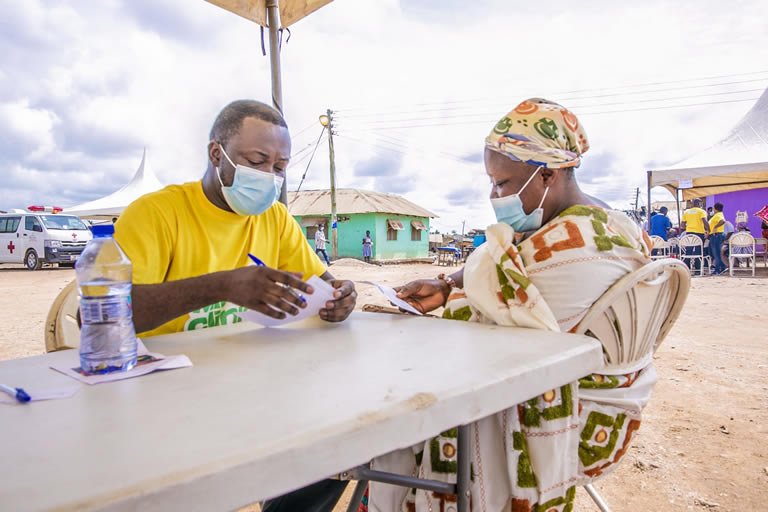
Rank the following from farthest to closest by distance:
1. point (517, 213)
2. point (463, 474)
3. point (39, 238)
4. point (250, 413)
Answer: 1. point (39, 238)
2. point (517, 213)
3. point (463, 474)
4. point (250, 413)

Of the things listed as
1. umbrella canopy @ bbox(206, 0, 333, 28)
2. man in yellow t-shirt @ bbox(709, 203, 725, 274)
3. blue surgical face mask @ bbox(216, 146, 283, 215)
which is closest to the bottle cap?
blue surgical face mask @ bbox(216, 146, 283, 215)

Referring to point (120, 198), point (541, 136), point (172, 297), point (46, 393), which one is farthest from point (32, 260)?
point (541, 136)

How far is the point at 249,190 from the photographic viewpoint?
1752 mm

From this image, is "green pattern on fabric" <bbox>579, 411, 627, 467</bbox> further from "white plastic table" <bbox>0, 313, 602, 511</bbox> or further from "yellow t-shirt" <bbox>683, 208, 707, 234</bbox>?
"yellow t-shirt" <bbox>683, 208, 707, 234</bbox>

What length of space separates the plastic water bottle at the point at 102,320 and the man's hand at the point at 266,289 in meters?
0.27

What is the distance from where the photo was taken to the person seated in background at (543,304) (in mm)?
1028

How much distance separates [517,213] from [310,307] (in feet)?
2.48

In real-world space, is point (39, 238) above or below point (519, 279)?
above

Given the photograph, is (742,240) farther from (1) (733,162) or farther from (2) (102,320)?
(2) (102,320)

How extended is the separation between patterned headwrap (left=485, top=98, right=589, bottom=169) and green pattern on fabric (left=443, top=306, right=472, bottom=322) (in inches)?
19.7

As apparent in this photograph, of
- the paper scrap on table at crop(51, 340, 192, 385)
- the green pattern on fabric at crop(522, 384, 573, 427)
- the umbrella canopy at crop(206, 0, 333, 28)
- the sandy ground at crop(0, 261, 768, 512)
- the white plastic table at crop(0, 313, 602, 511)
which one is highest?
the umbrella canopy at crop(206, 0, 333, 28)

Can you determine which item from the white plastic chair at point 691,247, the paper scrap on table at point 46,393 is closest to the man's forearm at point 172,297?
the paper scrap on table at point 46,393

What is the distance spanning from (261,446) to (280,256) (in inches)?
59.5

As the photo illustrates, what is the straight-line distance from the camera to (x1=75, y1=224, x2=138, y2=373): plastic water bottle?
36.8 inches
